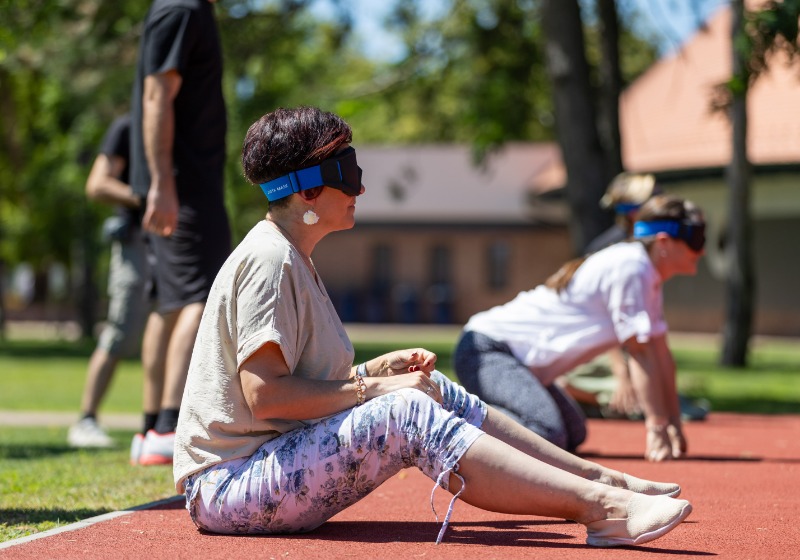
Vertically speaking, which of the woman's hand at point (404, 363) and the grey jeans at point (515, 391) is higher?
the woman's hand at point (404, 363)

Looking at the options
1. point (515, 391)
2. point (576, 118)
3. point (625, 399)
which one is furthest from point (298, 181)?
point (576, 118)

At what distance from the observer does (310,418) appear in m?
4.44

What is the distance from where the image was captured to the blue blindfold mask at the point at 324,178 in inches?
178

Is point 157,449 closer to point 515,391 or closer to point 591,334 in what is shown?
point 515,391

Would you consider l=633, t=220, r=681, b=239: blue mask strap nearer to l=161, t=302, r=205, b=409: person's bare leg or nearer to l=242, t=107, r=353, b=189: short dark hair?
l=161, t=302, r=205, b=409: person's bare leg

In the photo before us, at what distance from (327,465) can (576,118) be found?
10647mm

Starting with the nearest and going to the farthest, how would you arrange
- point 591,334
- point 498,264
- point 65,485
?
point 65,485, point 591,334, point 498,264

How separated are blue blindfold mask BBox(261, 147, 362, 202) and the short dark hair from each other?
0.02 metres

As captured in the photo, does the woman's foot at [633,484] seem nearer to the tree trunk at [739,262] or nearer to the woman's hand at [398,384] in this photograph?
the woman's hand at [398,384]

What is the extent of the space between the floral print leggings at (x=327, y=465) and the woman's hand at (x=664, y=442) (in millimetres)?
2961

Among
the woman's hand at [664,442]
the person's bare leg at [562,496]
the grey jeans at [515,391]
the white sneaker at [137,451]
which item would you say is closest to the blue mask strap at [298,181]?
the person's bare leg at [562,496]

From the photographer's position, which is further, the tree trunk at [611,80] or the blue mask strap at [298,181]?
the tree trunk at [611,80]

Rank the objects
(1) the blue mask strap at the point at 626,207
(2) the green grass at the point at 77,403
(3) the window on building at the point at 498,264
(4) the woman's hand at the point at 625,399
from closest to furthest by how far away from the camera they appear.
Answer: (2) the green grass at the point at 77,403
(4) the woman's hand at the point at 625,399
(1) the blue mask strap at the point at 626,207
(3) the window on building at the point at 498,264

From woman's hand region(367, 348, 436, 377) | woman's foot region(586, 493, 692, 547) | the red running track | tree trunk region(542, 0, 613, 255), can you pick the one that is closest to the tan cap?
the red running track
